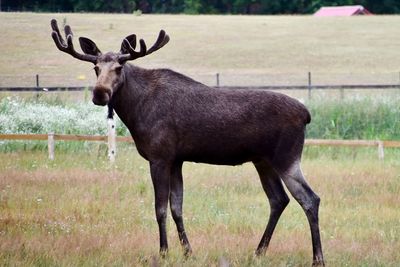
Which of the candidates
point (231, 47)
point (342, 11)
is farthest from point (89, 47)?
point (342, 11)

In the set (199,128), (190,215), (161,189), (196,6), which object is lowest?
(190,215)

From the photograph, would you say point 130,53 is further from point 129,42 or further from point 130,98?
point 130,98

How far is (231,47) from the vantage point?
32969mm

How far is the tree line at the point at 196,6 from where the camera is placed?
21.4m

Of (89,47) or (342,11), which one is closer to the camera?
(89,47)

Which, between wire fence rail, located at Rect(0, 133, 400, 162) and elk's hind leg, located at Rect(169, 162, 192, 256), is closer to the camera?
elk's hind leg, located at Rect(169, 162, 192, 256)

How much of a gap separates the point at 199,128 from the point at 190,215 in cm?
263

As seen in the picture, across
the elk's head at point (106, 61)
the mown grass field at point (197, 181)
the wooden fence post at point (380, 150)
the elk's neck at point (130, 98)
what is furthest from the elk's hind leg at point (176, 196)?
the wooden fence post at point (380, 150)

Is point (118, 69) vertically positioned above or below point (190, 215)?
above

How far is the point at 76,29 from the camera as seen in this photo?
2420 cm

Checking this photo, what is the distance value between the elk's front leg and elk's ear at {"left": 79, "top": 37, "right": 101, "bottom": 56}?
1.22m

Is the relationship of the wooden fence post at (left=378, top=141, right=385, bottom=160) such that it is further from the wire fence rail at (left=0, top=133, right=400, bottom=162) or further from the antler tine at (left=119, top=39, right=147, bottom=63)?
the antler tine at (left=119, top=39, right=147, bottom=63)

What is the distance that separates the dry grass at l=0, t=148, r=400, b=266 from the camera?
9.35 meters

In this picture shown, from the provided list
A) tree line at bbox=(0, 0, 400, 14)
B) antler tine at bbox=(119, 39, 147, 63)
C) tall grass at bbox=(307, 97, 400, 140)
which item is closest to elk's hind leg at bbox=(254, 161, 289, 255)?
antler tine at bbox=(119, 39, 147, 63)
